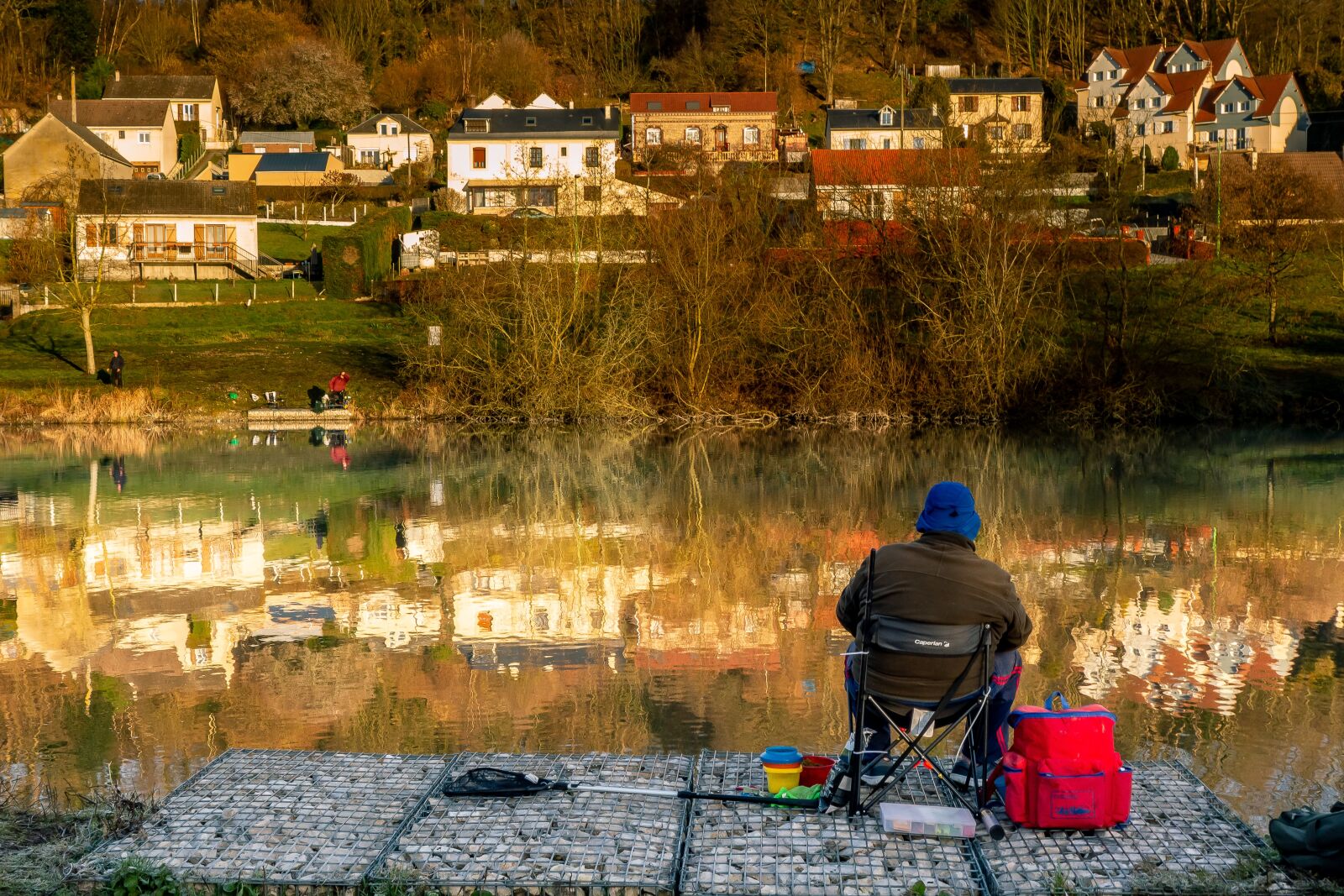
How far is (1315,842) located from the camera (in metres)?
5.34

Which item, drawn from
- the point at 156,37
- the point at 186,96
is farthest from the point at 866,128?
the point at 156,37

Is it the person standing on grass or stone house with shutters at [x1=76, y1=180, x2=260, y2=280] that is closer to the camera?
the person standing on grass

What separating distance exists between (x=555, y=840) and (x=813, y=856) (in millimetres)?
1090

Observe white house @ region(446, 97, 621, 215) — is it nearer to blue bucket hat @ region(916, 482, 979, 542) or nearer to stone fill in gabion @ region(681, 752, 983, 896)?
blue bucket hat @ region(916, 482, 979, 542)

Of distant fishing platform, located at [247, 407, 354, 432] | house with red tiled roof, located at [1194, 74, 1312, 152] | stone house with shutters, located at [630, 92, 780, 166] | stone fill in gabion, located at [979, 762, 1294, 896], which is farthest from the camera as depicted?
stone house with shutters, located at [630, 92, 780, 166]

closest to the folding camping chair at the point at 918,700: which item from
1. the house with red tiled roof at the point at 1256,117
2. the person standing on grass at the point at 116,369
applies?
the person standing on grass at the point at 116,369

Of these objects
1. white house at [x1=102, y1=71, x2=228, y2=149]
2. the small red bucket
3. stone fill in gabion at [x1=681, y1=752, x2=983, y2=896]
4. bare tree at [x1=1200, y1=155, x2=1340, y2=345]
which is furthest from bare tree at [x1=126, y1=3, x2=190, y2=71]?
stone fill in gabion at [x1=681, y1=752, x2=983, y2=896]

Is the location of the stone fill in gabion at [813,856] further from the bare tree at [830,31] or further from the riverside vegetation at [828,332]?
the bare tree at [830,31]

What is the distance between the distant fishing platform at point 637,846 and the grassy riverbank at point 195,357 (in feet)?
97.7

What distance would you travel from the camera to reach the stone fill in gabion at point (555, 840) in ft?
17.4

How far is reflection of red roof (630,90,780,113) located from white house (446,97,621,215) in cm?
Answer: 731

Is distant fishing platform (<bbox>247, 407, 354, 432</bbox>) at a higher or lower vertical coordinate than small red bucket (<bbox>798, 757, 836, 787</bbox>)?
lower

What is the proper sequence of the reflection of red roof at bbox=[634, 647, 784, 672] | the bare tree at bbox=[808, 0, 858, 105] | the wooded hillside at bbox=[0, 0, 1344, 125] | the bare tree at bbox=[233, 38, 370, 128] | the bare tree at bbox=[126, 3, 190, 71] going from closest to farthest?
the reflection of red roof at bbox=[634, 647, 784, 672]
the bare tree at bbox=[233, 38, 370, 128]
the wooded hillside at bbox=[0, 0, 1344, 125]
the bare tree at bbox=[808, 0, 858, 105]
the bare tree at bbox=[126, 3, 190, 71]

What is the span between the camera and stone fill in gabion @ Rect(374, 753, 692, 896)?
A: 17.4 feet
